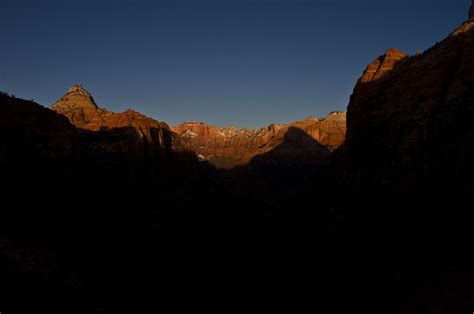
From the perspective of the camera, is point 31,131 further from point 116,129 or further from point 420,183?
point 420,183

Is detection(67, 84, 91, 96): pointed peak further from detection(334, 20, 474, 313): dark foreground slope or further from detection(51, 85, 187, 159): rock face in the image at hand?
detection(334, 20, 474, 313): dark foreground slope

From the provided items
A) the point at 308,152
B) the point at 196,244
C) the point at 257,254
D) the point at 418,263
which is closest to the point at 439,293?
the point at 418,263

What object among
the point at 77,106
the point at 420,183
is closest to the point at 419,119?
the point at 420,183

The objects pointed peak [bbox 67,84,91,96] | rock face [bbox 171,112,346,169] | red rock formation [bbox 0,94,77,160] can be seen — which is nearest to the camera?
red rock formation [bbox 0,94,77,160]

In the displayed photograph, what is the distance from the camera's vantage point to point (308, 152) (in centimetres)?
12794

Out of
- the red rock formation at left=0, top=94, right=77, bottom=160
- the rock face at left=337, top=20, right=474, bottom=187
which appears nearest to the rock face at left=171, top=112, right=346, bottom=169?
the rock face at left=337, top=20, right=474, bottom=187

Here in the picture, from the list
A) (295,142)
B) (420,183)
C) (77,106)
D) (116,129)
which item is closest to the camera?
(420,183)

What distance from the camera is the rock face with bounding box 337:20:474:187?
2123 centimetres

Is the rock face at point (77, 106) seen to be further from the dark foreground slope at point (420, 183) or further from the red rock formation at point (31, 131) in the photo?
the dark foreground slope at point (420, 183)

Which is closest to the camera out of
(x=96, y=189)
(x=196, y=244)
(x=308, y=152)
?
(x=96, y=189)

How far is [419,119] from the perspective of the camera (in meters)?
25.3

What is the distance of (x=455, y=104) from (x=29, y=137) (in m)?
28.1

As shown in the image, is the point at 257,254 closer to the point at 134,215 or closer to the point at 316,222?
the point at 316,222

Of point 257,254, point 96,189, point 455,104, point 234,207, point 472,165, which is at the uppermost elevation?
point 455,104
